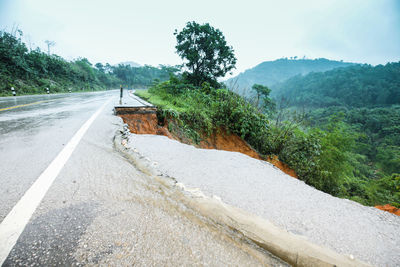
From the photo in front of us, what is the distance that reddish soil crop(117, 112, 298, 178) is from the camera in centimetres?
593

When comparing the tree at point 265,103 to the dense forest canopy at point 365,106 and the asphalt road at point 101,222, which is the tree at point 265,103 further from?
the dense forest canopy at point 365,106

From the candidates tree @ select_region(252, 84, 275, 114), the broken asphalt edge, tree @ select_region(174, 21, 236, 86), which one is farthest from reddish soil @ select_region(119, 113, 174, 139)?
tree @ select_region(174, 21, 236, 86)

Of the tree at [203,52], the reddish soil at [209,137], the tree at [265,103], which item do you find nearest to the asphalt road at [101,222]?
the reddish soil at [209,137]

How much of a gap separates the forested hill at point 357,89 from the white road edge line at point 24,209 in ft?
255

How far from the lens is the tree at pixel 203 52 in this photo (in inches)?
592

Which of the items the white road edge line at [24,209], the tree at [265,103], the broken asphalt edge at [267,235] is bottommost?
the white road edge line at [24,209]

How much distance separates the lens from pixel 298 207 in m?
1.65

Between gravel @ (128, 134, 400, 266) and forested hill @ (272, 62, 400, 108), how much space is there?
251ft

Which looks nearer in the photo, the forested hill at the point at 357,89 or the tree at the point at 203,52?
the tree at the point at 203,52

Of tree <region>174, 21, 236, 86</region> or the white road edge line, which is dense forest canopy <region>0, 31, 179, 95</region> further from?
the white road edge line

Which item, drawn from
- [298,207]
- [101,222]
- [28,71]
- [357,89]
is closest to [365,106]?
[357,89]

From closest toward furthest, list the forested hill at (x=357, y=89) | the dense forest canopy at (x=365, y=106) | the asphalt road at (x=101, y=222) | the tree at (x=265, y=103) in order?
the asphalt road at (x=101, y=222) < the tree at (x=265, y=103) < the dense forest canopy at (x=365, y=106) < the forested hill at (x=357, y=89)

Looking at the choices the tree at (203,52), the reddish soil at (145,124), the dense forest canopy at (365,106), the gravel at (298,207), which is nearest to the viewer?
the gravel at (298,207)

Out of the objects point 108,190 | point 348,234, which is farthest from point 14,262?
point 348,234
